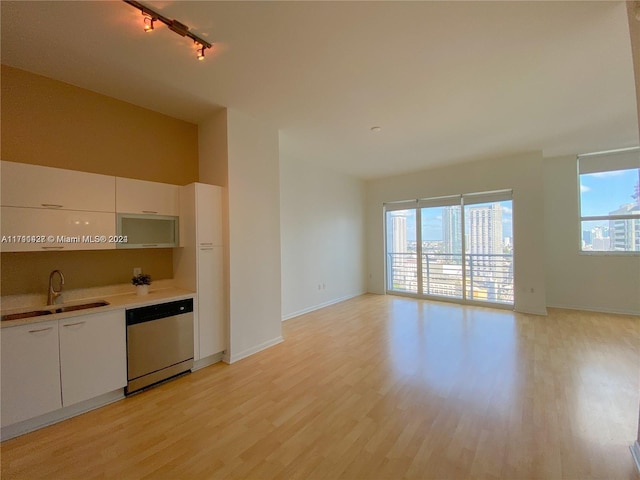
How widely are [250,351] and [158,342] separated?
3.50 feet

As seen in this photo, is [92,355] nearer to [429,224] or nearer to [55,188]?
[55,188]

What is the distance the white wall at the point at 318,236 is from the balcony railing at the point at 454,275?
1019 millimetres

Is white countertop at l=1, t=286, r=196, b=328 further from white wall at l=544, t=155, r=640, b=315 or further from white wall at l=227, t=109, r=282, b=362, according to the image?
white wall at l=544, t=155, r=640, b=315

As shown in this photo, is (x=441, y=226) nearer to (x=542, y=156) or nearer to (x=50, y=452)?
(x=542, y=156)

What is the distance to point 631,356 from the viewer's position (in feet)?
9.99

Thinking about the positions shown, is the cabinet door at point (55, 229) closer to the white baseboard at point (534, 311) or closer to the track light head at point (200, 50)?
the track light head at point (200, 50)

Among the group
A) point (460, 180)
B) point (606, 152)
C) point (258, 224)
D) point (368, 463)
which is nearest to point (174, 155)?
point (258, 224)

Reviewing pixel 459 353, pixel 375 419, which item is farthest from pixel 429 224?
pixel 375 419

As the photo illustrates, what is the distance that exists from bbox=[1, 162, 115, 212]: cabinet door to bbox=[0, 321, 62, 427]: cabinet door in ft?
3.30

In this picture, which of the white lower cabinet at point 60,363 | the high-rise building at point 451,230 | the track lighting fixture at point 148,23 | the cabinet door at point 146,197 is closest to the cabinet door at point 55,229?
the cabinet door at point 146,197

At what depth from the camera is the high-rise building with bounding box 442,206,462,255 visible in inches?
224

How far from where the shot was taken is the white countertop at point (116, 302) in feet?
6.53

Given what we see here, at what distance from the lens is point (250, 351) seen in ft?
10.7

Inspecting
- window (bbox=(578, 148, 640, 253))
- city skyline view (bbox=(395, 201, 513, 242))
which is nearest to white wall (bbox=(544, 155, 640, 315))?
window (bbox=(578, 148, 640, 253))
